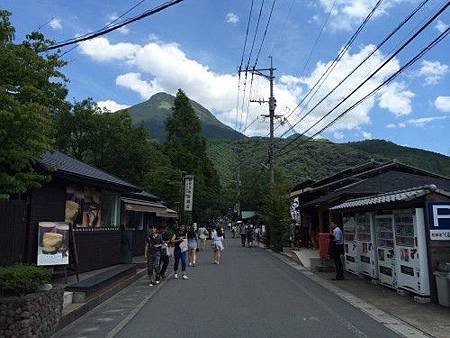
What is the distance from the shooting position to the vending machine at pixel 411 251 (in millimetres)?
10391

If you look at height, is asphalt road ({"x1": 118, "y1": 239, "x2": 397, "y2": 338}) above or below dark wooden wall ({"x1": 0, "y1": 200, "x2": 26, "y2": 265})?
below

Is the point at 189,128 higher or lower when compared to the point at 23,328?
higher

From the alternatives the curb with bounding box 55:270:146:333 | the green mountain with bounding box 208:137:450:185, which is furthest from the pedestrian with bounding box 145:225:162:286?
the green mountain with bounding box 208:137:450:185

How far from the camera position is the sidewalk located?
815cm

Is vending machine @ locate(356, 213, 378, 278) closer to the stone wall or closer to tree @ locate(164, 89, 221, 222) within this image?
the stone wall

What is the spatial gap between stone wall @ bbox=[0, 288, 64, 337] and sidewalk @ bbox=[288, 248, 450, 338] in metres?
6.12

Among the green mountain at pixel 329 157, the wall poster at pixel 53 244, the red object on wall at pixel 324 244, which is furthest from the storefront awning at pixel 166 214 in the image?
the green mountain at pixel 329 157

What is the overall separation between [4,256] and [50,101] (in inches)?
133

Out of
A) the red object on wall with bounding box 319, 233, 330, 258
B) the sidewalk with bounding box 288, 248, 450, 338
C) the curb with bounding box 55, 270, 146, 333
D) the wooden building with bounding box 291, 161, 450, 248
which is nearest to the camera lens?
the sidewalk with bounding box 288, 248, 450, 338

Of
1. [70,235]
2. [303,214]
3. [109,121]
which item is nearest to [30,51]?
[70,235]

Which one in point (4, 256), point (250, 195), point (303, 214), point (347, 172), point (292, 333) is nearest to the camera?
point (292, 333)

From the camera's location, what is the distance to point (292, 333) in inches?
297

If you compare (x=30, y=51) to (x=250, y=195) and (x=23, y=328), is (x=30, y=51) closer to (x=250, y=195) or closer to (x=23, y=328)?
(x=23, y=328)

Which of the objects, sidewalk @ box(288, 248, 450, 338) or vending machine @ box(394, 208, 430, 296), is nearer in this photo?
sidewalk @ box(288, 248, 450, 338)
